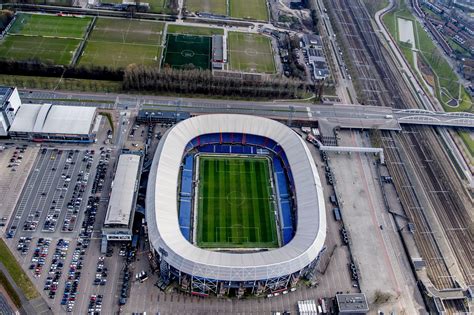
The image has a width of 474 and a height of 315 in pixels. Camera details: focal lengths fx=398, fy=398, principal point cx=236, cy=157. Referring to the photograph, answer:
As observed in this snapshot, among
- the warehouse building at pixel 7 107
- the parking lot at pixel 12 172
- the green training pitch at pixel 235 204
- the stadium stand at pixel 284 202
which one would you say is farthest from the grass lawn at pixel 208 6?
the parking lot at pixel 12 172

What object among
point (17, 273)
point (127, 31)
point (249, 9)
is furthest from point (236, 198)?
point (249, 9)

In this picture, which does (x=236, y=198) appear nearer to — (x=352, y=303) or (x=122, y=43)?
(x=352, y=303)

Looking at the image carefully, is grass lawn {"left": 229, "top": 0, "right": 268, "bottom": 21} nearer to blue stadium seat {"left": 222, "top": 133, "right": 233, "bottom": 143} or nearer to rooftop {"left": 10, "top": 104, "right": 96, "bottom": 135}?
blue stadium seat {"left": 222, "top": 133, "right": 233, "bottom": 143}

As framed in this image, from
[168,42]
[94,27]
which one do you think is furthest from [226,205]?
[94,27]

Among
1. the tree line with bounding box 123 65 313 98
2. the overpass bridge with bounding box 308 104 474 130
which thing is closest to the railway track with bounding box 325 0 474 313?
the overpass bridge with bounding box 308 104 474 130

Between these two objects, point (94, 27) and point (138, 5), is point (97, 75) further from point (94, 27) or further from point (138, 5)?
point (138, 5)

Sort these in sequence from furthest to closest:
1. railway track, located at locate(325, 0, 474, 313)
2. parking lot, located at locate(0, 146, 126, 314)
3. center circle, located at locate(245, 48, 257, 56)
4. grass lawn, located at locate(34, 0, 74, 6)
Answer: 1. grass lawn, located at locate(34, 0, 74, 6)
2. center circle, located at locate(245, 48, 257, 56)
3. railway track, located at locate(325, 0, 474, 313)
4. parking lot, located at locate(0, 146, 126, 314)
